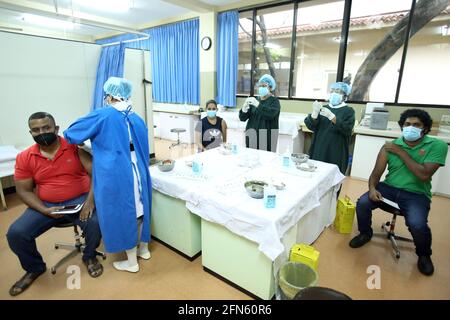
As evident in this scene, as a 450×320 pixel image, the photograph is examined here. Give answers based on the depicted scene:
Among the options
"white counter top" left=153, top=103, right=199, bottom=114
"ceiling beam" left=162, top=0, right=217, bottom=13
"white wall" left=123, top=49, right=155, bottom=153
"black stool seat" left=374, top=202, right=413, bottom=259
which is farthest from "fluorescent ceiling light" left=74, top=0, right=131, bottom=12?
"black stool seat" left=374, top=202, right=413, bottom=259

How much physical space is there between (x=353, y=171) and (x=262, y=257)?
2.88m

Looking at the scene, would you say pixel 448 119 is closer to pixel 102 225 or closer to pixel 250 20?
pixel 250 20

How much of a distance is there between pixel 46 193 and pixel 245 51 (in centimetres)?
436

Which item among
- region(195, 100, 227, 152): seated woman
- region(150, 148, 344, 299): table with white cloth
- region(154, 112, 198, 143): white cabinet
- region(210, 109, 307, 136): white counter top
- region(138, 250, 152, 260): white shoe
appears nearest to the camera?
region(150, 148, 344, 299): table with white cloth

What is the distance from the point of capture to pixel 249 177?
1.95 m

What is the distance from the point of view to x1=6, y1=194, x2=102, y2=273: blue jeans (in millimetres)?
1599

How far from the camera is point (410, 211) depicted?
6.24 feet

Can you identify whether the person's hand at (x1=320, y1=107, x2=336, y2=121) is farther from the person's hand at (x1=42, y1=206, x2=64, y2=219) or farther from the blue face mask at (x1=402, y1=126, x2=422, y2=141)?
the person's hand at (x1=42, y1=206, x2=64, y2=219)

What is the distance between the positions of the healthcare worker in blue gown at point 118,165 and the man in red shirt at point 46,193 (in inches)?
6.9

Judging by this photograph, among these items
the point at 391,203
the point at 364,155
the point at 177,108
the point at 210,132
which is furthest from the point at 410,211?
the point at 177,108

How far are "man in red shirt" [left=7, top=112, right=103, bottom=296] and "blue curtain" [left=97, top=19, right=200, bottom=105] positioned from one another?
13.3 feet

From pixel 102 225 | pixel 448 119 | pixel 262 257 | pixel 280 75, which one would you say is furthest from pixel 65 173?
pixel 448 119

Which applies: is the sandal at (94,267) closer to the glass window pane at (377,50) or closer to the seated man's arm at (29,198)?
the seated man's arm at (29,198)

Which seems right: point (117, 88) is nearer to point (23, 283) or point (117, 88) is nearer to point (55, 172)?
point (55, 172)
